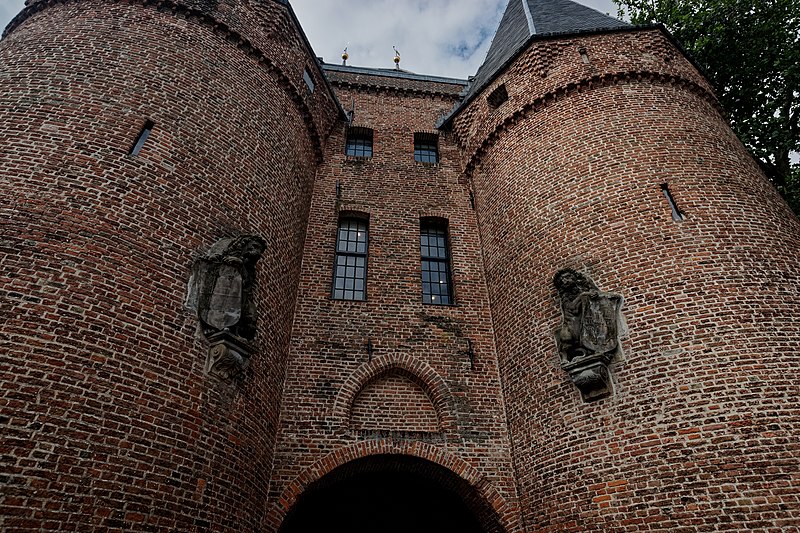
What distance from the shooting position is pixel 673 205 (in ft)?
26.0

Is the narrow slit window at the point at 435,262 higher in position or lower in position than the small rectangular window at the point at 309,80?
lower

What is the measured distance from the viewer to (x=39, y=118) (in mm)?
6637

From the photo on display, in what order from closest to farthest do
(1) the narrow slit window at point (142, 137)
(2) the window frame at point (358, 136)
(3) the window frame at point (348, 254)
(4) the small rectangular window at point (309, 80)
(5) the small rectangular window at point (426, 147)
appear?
(1) the narrow slit window at point (142, 137), (3) the window frame at point (348, 254), (4) the small rectangular window at point (309, 80), (2) the window frame at point (358, 136), (5) the small rectangular window at point (426, 147)

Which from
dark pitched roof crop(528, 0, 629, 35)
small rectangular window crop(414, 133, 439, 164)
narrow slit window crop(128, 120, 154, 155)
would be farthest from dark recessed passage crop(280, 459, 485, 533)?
dark pitched roof crop(528, 0, 629, 35)

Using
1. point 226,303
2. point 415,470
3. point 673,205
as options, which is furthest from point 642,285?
point 226,303

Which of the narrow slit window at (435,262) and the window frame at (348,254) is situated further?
the narrow slit window at (435,262)

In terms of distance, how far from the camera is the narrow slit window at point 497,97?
11.3m

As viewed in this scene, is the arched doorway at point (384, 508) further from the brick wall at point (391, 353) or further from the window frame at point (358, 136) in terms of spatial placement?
the window frame at point (358, 136)

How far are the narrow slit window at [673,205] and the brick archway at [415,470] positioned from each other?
530 centimetres

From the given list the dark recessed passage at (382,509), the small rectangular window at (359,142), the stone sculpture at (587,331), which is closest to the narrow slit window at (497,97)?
the small rectangular window at (359,142)

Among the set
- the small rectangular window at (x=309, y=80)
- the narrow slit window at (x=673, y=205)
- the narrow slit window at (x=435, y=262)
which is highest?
the small rectangular window at (x=309, y=80)

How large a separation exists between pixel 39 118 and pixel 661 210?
9473mm

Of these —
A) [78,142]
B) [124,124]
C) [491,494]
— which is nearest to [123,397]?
[78,142]

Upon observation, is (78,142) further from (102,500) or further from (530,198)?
(530,198)
